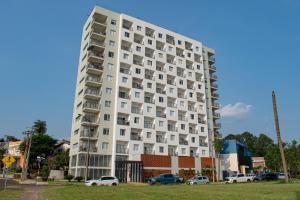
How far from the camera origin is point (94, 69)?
6919cm

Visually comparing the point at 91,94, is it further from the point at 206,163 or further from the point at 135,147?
the point at 206,163

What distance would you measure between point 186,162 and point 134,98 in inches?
827

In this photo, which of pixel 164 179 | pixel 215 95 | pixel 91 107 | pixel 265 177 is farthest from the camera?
pixel 215 95

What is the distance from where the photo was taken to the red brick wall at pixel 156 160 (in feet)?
222

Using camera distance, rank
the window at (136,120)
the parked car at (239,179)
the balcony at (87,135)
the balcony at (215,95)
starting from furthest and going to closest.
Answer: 1. the balcony at (215,95)
2. the window at (136,120)
3. the balcony at (87,135)
4. the parked car at (239,179)

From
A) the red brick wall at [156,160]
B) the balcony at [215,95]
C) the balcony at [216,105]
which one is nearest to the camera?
the red brick wall at [156,160]

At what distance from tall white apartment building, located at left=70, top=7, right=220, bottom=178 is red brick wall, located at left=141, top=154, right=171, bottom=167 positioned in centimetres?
142

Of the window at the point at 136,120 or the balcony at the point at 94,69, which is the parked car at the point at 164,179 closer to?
the window at the point at 136,120

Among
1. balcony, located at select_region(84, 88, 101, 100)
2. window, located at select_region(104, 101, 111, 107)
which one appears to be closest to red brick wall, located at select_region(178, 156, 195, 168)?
window, located at select_region(104, 101, 111, 107)

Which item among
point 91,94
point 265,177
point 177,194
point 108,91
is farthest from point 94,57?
point 177,194

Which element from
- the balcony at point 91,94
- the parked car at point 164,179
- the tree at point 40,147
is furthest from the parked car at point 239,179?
the tree at point 40,147

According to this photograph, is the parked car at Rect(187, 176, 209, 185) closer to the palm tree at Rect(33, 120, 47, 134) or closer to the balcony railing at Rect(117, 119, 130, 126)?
the balcony railing at Rect(117, 119, 130, 126)

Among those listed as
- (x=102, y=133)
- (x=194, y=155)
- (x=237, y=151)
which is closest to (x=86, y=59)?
(x=102, y=133)

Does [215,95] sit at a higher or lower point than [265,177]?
higher
